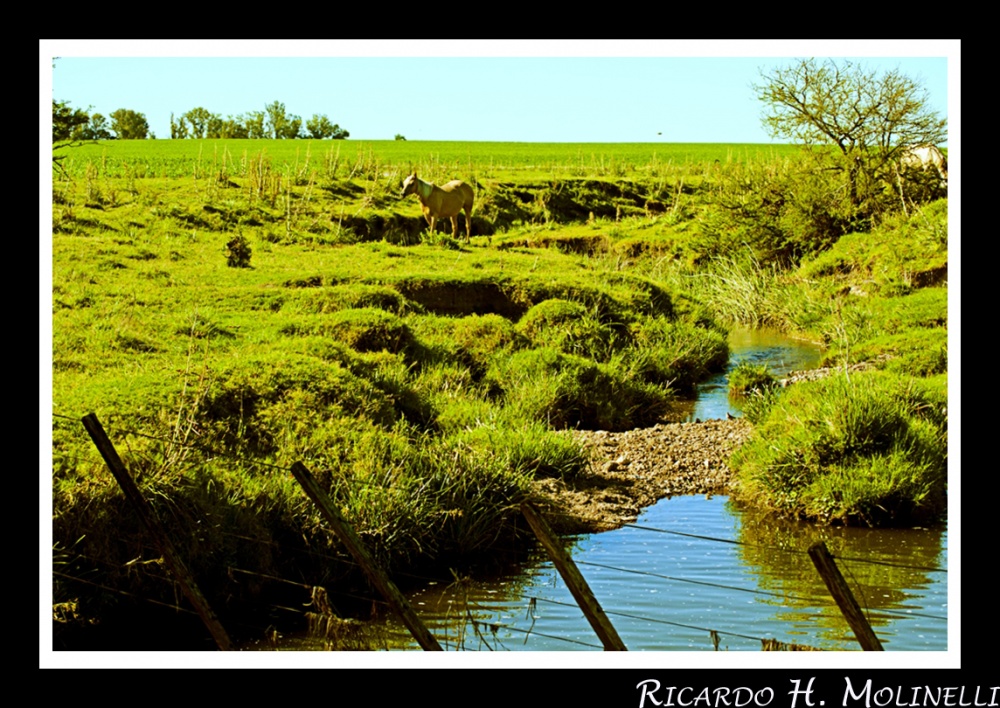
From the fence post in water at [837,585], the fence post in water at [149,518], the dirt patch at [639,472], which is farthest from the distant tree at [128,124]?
the fence post in water at [837,585]

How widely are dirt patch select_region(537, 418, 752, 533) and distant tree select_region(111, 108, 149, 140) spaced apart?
154 ft

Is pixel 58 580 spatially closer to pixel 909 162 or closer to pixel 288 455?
pixel 288 455

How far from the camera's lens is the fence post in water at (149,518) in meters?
5.67

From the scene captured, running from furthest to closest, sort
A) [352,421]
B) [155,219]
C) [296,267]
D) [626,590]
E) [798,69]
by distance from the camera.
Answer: [798,69] → [155,219] → [296,267] → [352,421] → [626,590]

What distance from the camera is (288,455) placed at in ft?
34.7

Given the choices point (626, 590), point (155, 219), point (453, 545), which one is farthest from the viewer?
point (155, 219)

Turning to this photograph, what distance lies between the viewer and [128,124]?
56.0 metres

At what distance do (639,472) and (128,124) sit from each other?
4932cm

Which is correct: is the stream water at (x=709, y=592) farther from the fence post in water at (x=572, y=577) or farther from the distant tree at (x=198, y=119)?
the distant tree at (x=198, y=119)

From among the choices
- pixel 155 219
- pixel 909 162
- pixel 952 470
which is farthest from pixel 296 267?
pixel 909 162

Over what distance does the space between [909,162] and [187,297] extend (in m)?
20.8

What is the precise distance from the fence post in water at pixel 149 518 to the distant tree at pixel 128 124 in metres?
52.7

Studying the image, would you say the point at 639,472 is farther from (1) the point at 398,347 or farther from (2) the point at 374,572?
(2) the point at 374,572

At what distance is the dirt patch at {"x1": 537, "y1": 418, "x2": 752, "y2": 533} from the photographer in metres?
11.6
